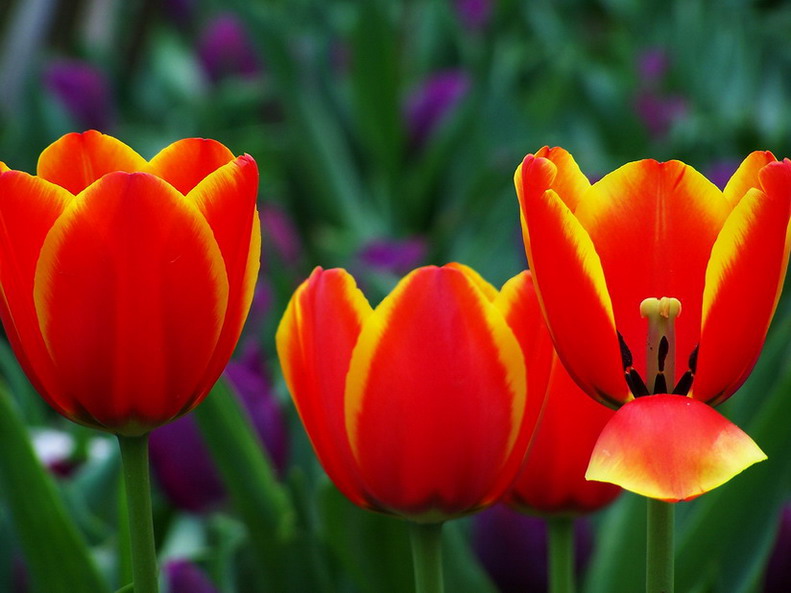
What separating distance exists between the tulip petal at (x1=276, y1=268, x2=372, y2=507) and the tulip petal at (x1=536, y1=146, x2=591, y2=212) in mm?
60

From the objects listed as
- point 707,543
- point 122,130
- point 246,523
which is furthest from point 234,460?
point 122,130

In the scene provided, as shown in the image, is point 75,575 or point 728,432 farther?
point 75,575

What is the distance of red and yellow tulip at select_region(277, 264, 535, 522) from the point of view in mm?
321

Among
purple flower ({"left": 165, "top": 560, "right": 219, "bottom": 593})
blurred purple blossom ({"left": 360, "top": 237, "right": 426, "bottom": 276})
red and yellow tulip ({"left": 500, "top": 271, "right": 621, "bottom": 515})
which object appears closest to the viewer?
red and yellow tulip ({"left": 500, "top": 271, "right": 621, "bottom": 515})

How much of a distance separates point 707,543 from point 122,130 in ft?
4.07

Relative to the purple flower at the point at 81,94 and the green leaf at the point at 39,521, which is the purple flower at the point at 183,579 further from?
the purple flower at the point at 81,94


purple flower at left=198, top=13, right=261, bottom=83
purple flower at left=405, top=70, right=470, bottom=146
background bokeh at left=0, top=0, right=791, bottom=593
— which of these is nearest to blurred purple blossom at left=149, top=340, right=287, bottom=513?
background bokeh at left=0, top=0, right=791, bottom=593

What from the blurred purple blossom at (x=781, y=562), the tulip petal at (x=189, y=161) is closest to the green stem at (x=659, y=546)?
the tulip petal at (x=189, y=161)

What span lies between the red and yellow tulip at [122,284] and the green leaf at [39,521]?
10 centimetres

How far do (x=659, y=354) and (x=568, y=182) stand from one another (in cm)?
5

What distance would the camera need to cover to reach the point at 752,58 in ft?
6.62

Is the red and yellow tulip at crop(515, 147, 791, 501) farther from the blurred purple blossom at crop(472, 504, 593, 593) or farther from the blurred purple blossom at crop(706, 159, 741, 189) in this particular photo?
the blurred purple blossom at crop(706, 159, 741, 189)

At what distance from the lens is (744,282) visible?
0.96 ft

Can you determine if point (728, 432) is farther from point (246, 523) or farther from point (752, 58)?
point (752, 58)
